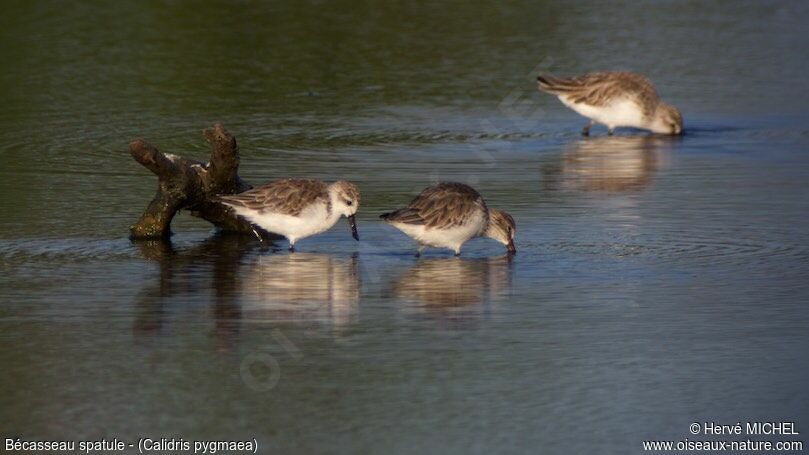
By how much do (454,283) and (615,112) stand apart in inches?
392

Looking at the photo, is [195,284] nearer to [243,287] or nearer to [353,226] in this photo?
[243,287]

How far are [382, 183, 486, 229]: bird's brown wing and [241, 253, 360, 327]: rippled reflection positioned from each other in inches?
24.9

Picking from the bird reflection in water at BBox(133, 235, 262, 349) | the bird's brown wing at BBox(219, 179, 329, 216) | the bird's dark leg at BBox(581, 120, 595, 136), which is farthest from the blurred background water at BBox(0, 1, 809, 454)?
the bird's brown wing at BBox(219, 179, 329, 216)

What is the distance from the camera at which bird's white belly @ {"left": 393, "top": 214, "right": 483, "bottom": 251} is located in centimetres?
1491

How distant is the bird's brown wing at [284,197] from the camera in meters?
15.1

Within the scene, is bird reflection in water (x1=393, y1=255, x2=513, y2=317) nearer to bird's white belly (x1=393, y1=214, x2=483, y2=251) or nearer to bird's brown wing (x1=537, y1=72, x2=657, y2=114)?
bird's white belly (x1=393, y1=214, x2=483, y2=251)

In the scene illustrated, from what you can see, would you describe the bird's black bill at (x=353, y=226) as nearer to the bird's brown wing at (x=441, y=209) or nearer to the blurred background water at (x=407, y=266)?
the blurred background water at (x=407, y=266)

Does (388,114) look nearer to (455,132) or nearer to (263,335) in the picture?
(455,132)

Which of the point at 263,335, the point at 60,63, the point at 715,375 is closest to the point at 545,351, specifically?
the point at 715,375

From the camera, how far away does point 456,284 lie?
14078 millimetres

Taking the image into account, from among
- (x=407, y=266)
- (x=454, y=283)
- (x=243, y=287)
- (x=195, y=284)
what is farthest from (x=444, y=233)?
(x=195, y=284)

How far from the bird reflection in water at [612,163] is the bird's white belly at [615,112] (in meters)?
0.26

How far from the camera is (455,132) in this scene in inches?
904

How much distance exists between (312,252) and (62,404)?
5.13 m
